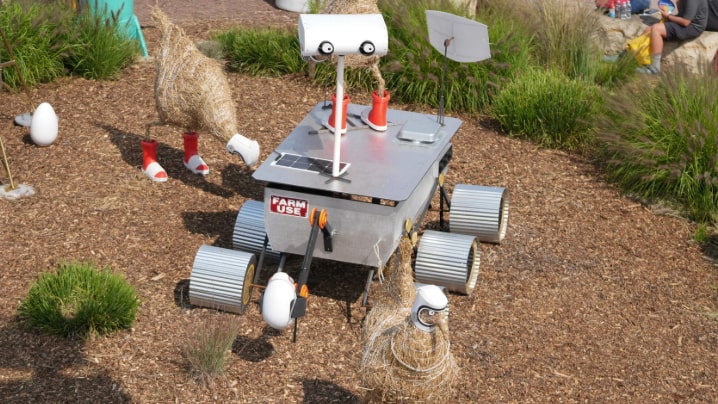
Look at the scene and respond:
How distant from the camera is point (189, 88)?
21.2 feet

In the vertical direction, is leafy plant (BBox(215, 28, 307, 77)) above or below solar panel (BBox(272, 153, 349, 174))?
below

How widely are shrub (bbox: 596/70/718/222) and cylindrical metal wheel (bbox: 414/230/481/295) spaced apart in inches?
74.2

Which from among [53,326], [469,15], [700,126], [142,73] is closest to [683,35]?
[469,15]

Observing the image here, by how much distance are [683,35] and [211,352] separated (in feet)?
22.0

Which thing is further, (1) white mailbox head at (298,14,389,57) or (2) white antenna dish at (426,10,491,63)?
(2) white antenna dish at (426,10,491,63)

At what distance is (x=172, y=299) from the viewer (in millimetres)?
5754

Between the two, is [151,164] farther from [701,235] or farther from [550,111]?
[701,235]

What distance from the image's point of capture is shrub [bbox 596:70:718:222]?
23.2ft

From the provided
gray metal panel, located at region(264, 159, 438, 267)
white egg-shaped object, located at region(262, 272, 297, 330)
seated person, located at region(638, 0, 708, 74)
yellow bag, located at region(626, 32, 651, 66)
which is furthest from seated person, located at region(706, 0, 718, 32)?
white egg-shaped object, located at region(262, 272, 297, 330)

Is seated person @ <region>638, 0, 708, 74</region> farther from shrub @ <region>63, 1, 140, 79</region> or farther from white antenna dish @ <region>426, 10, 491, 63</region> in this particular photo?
shrub @ <region>63, 1, 140, 79</region>

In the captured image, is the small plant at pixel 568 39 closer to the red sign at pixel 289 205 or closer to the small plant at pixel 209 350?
the red sign at pixel 289 205

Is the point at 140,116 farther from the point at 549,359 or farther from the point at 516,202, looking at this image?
the point at 549,359

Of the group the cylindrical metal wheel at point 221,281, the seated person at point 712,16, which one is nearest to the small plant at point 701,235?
the cylindrical metal wheel at point 221,281

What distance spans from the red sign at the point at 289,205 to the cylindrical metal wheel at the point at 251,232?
501mm
